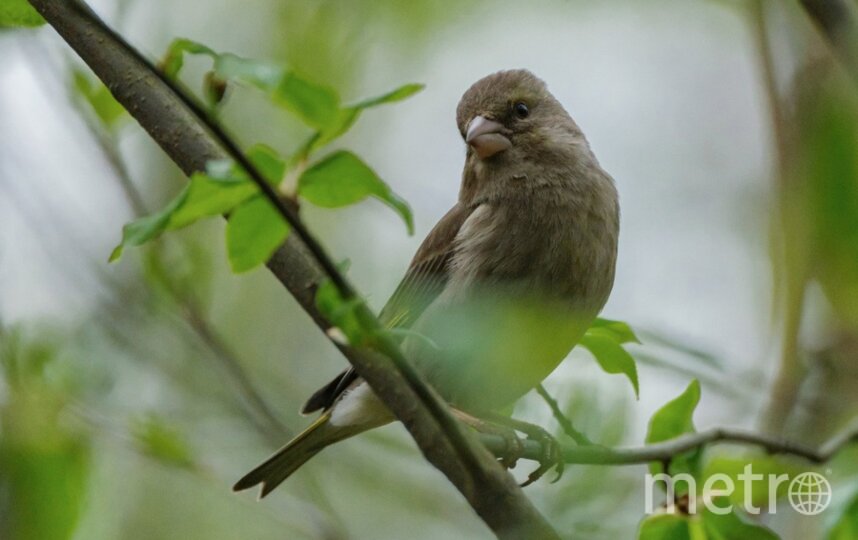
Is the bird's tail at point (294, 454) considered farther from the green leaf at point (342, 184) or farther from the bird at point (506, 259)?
the green leaf at point (342, 184)

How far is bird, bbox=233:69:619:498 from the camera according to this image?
9.48ft

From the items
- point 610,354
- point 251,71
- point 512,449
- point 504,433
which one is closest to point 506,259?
point 504,433

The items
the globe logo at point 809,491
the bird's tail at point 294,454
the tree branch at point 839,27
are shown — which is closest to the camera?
the tree branch at point 839,27

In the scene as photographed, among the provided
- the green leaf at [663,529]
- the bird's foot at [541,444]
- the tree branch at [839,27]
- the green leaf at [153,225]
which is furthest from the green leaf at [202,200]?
the bird's foot at [541,444]

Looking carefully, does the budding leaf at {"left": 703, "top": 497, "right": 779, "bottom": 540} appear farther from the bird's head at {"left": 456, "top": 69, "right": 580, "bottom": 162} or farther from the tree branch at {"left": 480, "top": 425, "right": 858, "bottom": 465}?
the bird's head at {"left": 456, "top": 69, "right": 580, "bottom": 162}

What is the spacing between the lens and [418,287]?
3.59 meters

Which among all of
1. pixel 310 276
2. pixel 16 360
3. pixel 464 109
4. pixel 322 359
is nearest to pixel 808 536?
pixel 464 109

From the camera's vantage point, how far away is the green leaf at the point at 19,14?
172 cm

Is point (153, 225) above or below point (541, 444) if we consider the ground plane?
above

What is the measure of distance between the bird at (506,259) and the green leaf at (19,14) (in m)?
1.18

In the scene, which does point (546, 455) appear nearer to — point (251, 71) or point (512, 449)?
point (512, 449)

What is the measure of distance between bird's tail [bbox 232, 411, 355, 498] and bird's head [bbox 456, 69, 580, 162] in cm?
104

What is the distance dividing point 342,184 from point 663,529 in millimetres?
880

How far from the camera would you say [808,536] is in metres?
4.08
